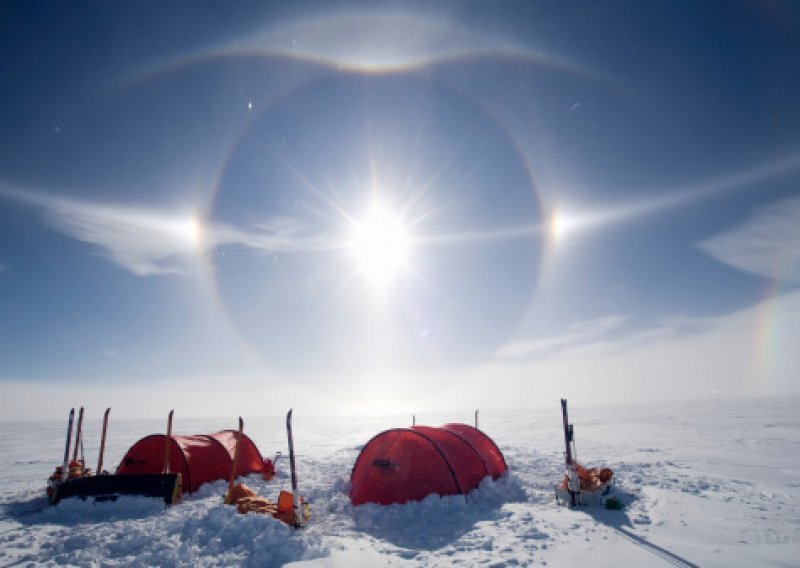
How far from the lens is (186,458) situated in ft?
46.8

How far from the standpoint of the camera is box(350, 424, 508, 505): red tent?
11.7 m

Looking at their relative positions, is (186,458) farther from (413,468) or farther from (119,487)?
(413,468)

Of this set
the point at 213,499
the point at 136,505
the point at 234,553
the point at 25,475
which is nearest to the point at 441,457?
the point at 234,553

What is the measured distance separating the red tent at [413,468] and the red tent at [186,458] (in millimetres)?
5568

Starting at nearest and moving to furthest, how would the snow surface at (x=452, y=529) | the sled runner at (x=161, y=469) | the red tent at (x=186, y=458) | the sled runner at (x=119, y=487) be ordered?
the snow surface at (x=452, y=529) → the sled runner at (x=119, y=487) → the sled runner at (x=161, y=469) → the red tent at (x=186, y=458)

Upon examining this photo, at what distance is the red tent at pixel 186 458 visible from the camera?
1419 centimetres

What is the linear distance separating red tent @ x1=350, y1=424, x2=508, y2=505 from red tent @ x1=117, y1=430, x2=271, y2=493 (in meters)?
5.57

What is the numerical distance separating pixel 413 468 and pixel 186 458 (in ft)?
26.2

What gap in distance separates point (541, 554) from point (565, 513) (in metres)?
3.16

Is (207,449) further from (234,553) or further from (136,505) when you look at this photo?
(234,553)

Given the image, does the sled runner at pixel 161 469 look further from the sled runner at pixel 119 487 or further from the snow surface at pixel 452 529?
the snow surface at pixel 452 529

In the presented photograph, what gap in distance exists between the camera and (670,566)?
691 cm

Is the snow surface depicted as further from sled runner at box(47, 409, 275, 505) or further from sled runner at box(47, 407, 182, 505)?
sled runner at box(47, 409, 275, 505)

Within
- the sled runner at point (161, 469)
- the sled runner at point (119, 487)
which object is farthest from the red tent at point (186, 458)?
the sled runner at point (119, 487)
